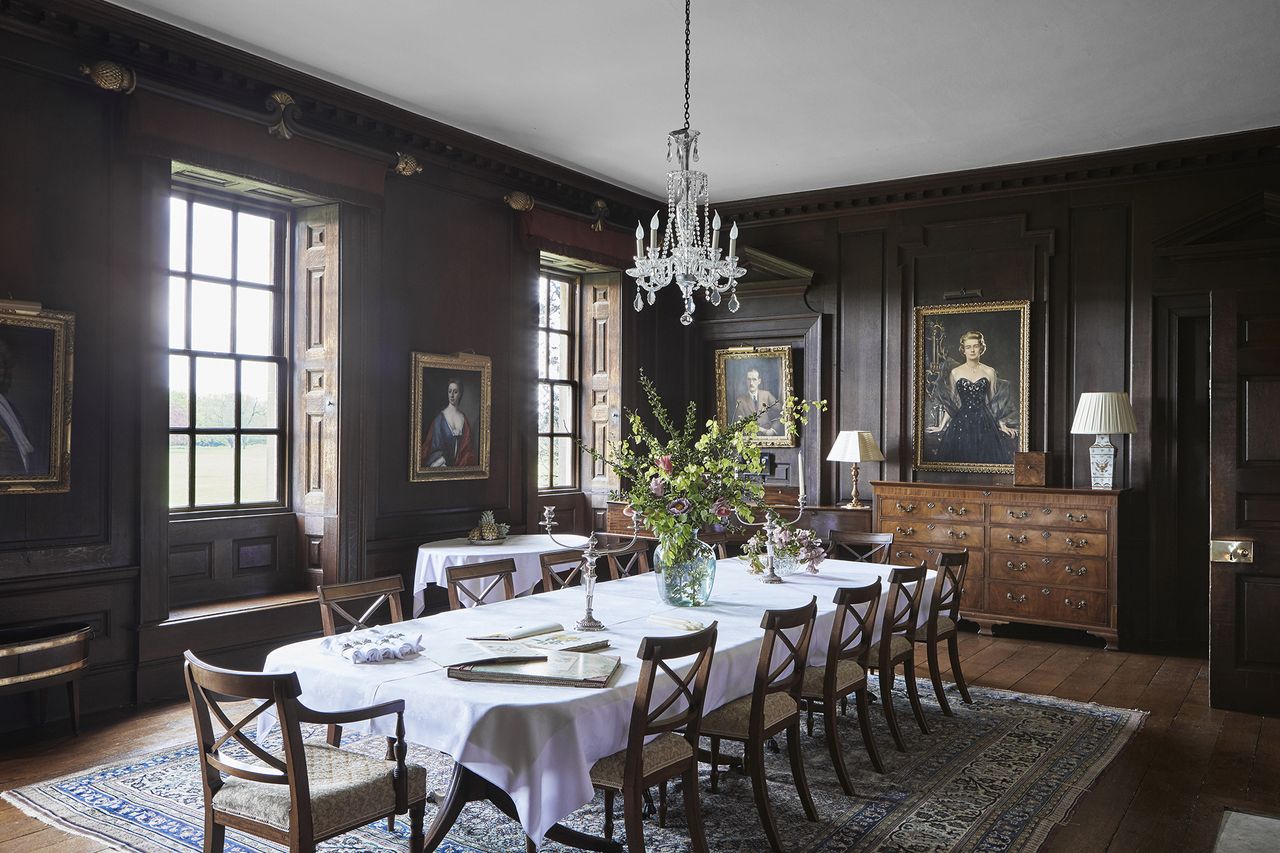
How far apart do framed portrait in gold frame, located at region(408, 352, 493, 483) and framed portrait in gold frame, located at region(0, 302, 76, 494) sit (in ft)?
7.33

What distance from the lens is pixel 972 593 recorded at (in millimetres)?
7340

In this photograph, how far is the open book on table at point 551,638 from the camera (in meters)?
3.37

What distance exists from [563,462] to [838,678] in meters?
4.63

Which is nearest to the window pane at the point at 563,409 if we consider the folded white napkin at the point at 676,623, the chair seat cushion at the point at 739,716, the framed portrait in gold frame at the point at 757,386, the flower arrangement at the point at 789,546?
the framed portrait in gold frame at the point at 757,386

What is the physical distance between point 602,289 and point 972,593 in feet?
13.4

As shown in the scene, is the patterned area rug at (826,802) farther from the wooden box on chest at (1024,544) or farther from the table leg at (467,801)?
the wooden box on chest at (1024,544)

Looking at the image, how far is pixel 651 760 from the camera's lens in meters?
3.04

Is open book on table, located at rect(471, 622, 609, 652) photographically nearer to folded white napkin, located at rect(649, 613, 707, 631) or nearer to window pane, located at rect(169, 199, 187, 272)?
folded white napkin, located at rect(649, 613, 707, 631)

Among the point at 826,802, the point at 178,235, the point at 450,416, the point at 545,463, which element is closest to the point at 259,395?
the point at 178,235

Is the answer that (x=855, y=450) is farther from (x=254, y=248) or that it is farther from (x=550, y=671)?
(x=550, y=671)

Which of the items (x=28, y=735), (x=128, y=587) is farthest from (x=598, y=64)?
(x=28, y=735)

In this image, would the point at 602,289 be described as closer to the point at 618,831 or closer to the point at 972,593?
the point at 972,593

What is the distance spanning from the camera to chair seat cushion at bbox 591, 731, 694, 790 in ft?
9.68

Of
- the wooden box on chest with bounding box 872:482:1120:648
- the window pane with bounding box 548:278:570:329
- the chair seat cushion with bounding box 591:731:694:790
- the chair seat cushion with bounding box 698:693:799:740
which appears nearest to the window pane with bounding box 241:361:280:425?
the window pane with bounding box 548:278:570:329
